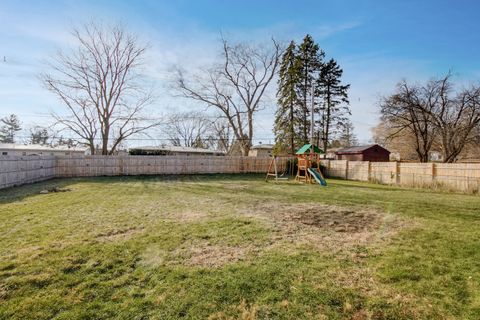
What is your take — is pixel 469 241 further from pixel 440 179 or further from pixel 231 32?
pixel 231 32

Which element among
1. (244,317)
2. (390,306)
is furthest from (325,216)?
(244,317)

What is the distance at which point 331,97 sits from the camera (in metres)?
22.0

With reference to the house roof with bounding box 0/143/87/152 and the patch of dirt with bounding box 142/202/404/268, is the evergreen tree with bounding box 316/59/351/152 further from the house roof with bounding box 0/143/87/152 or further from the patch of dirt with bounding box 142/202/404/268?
the house roof with bounding box 0/143/87/152

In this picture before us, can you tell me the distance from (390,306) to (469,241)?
251 centimetres

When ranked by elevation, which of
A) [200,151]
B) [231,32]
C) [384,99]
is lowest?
[200,151]

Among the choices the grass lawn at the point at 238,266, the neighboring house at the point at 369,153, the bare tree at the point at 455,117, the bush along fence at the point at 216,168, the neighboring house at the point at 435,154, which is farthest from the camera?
the neighboring house at the point at 435,154

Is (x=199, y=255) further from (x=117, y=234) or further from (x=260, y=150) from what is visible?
(x=260, y=150)

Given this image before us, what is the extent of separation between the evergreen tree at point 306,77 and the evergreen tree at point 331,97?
4.30 feet

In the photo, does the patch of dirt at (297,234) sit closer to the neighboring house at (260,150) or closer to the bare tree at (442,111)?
the bare tree at (442,111)

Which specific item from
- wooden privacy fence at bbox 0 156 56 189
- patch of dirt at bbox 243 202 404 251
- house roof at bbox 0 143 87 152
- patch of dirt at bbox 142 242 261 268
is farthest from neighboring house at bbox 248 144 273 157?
patch of dirt at bbox 142 242 261 268

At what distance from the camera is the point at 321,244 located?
365 centimetres

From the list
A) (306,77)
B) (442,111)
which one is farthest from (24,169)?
(442,111)

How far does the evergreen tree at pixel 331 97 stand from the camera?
2178 centimetres

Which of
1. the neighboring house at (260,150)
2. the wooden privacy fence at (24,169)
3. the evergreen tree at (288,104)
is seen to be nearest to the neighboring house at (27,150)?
the wooden privacy fence at (24,169)
